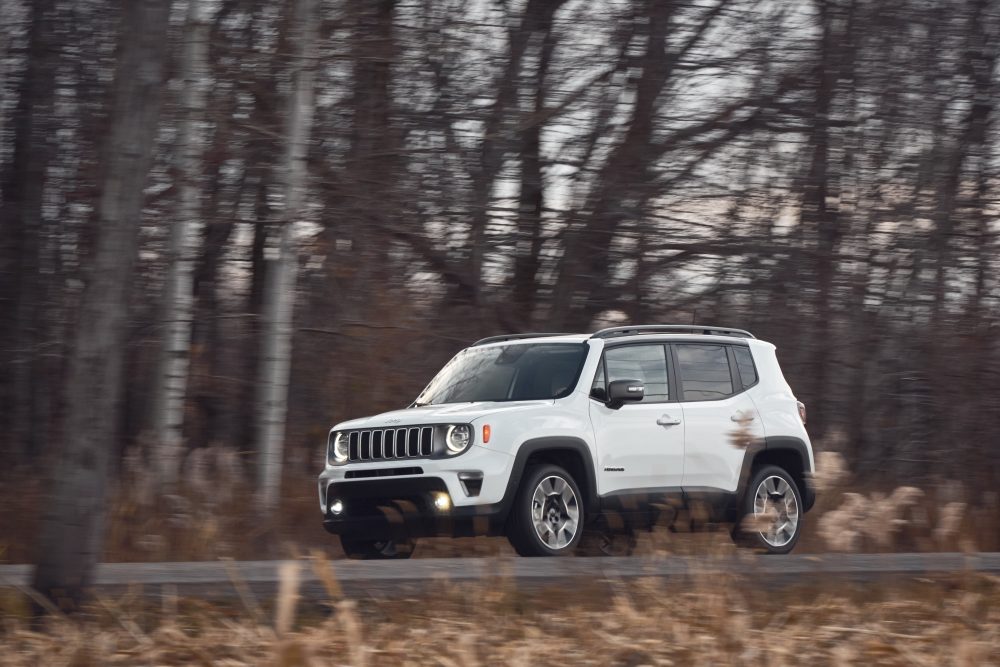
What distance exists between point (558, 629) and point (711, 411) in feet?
17.5

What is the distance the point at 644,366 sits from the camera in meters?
12.6

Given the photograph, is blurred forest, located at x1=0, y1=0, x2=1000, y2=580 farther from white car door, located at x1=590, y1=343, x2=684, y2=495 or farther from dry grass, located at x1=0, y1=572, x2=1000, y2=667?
dry grass, located at x1=0, y1=572, x2=1000, y2=667

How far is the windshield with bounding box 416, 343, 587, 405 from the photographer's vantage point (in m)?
12.1

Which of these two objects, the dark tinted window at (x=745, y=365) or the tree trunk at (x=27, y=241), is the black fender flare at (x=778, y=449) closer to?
the dark tinted window at (x=745, y=365)

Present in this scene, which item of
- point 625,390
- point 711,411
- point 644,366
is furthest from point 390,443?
point 711,411

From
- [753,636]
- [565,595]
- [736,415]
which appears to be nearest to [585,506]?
[736,415]

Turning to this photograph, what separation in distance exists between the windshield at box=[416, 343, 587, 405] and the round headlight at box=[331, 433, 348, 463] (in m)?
0.84

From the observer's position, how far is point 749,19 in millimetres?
18031

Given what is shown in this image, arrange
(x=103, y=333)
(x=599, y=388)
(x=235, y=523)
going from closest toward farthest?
(x=103, y=333) → (x=599, y=388) → (x=235, y=523)

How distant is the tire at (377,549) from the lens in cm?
1237

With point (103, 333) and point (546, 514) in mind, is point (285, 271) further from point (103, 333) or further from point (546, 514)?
point (103, 333)

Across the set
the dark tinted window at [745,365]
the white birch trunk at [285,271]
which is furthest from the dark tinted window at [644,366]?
the white birch trunk at [285,271]

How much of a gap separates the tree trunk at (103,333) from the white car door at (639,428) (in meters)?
5.11

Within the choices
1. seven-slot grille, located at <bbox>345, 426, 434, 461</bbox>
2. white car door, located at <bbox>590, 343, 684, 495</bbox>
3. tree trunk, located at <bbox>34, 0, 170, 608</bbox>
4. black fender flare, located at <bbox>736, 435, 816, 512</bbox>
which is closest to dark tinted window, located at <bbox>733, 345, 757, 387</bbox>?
black fender flare, located at <bbox>736, 435, 816, 512</bbox>
